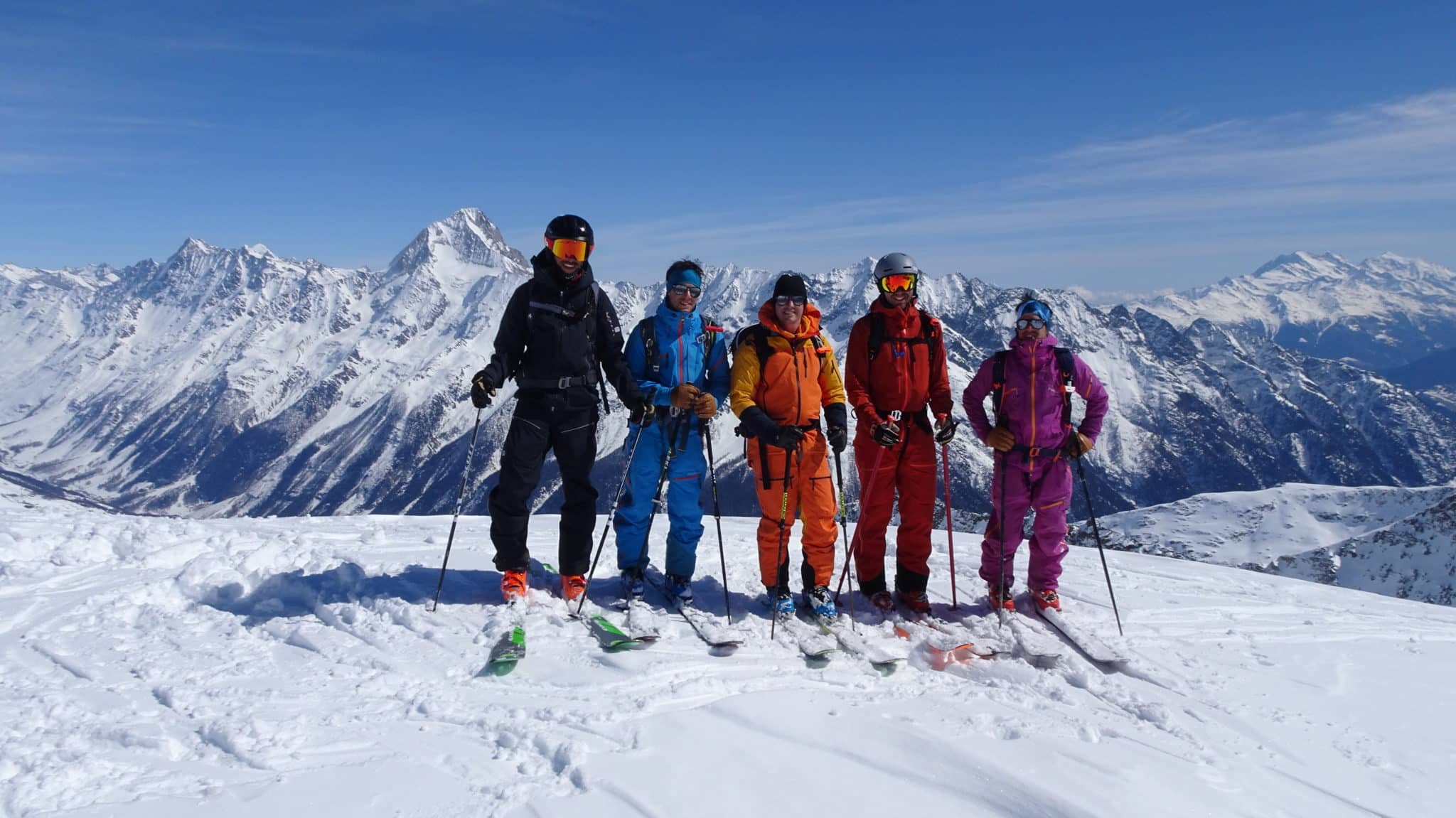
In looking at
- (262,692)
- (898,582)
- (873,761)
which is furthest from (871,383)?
(262,692)

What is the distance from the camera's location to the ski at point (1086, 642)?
7.42 m

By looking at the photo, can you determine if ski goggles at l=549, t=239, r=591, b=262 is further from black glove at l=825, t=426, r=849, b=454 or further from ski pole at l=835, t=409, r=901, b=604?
ski pole at l=835, t=409, r=901, b=604

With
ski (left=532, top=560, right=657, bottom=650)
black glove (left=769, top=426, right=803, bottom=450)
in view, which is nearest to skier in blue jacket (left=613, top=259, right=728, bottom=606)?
ski (left=532, top=560, right=657, bottom=650)

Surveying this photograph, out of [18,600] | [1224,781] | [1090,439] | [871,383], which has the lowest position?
[1224,781]

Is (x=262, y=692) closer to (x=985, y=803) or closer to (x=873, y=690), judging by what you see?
(x=873, y=690)

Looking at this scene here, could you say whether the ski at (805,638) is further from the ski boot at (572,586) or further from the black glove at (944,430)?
the black glove at (944,430)

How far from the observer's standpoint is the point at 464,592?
8.63 metres

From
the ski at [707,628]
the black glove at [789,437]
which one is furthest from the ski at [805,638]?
the black glove at [789,437]

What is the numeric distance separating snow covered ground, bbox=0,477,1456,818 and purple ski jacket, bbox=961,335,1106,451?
2.19 meters

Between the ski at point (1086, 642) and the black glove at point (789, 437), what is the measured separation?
346 cm

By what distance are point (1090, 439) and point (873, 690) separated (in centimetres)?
437

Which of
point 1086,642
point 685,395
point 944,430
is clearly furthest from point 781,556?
point 1086,642

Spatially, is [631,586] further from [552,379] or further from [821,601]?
[552,379]

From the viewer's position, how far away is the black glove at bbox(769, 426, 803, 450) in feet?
25.8
